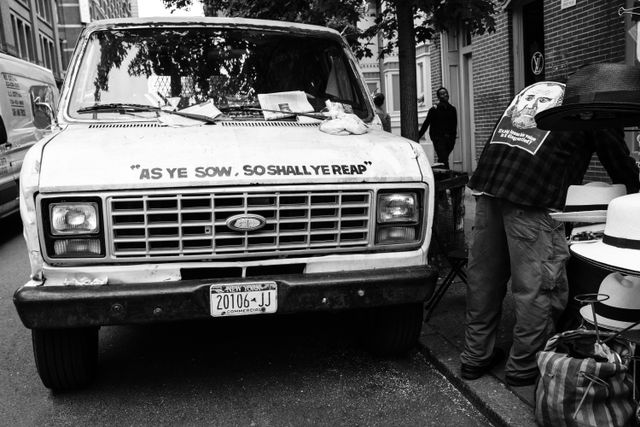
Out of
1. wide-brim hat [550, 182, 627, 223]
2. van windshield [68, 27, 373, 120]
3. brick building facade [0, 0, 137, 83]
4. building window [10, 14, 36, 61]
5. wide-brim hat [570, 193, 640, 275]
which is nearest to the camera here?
wide-brim hat [570, 193, 640, 275]

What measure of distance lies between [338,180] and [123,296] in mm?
1235

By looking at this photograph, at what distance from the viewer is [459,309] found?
16.5 ft

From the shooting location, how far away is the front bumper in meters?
3.17

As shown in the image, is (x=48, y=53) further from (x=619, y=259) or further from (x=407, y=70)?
(x=619, y=259)

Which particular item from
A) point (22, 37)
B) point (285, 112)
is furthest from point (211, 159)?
point (22, 37)

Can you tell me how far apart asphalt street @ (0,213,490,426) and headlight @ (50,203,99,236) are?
1.06 metres

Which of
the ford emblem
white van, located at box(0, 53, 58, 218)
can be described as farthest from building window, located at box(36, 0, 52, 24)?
the ford emblem

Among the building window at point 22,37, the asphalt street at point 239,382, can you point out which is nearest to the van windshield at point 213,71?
the asphalt street at point 239,382

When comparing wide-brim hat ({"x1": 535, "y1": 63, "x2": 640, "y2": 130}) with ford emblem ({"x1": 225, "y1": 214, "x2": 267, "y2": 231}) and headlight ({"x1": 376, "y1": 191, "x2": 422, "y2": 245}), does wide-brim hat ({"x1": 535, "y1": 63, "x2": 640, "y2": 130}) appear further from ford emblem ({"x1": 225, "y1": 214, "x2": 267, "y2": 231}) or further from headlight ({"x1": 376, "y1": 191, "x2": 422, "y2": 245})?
ford emblem ({"x1": 225, "y1": 214, "x2": 267, "y2": 231})

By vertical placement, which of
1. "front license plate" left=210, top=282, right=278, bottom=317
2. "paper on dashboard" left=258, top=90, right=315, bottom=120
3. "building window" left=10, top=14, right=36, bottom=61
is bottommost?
"front license plate" left=210, top=282, right=278, bottom=317

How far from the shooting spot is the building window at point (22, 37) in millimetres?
31603

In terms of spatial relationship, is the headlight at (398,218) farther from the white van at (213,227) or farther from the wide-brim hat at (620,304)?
the wide-brim hat at (620,304)

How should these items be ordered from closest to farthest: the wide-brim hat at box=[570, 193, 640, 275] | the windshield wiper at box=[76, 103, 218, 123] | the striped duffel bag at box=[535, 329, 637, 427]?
the wide-brim hat at box=[570, 193, 640, 275] → the striped duffel bag at box=[535, 329, 637, 427] → the windshield wiper at box=[76, 103, 218, 123]

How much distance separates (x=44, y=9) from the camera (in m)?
40.5
